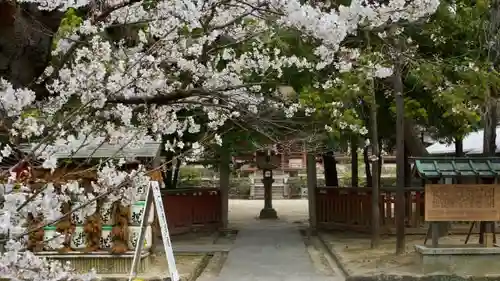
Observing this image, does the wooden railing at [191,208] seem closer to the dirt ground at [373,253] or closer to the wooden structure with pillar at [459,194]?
the dirt ground at [373,253]

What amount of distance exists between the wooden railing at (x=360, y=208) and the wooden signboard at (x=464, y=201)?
524cm

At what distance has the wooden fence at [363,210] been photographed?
16.8m

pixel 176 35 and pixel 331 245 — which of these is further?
pixel 331 245

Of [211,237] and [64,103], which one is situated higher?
[64,103]

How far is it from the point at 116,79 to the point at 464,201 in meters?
8.11

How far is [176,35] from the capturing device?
18.1 ft

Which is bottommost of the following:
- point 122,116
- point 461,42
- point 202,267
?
point 202,267

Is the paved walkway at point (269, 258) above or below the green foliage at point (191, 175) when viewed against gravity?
below

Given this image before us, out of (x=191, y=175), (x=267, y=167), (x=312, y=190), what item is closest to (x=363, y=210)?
(x=312, y=190)

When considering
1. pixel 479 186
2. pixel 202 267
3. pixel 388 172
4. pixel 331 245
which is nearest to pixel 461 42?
pixel 479 186

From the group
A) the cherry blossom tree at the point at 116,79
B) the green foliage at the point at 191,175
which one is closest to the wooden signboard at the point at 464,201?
the cherry blossom tree at the point at 116,79

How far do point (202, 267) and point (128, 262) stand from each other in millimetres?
1992

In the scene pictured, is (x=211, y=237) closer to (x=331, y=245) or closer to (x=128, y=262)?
(x=331, y=245)

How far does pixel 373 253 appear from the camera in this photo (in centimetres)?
1366
